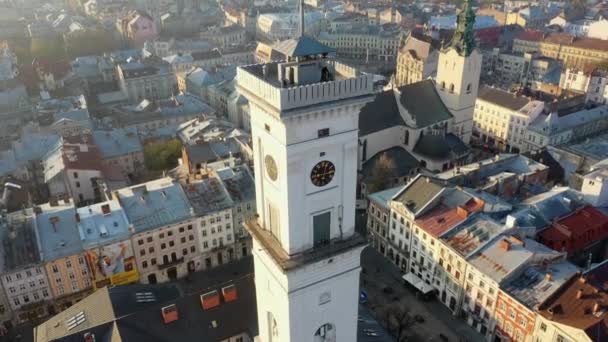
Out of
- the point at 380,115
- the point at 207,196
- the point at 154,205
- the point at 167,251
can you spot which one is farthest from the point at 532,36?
the point at 167,251

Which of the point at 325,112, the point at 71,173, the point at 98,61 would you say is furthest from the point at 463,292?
the point at 98,61

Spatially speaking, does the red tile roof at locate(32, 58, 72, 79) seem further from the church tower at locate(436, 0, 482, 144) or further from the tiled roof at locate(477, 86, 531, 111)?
the tiled roof at locate(477, 86, 531, 111)

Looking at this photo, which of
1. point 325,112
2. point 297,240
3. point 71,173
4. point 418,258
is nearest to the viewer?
point 325,112

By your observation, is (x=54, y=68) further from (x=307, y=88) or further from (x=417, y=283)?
(x=307, y=88)

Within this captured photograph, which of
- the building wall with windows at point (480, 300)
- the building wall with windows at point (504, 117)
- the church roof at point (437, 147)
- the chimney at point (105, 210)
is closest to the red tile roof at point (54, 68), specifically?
the chimney at point (105, 210)

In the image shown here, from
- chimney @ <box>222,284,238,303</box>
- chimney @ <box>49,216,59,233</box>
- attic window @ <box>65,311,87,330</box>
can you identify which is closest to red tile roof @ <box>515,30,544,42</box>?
chimney @ <box>222,284,238,303</box>

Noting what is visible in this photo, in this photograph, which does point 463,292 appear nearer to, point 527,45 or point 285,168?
point 285,168
